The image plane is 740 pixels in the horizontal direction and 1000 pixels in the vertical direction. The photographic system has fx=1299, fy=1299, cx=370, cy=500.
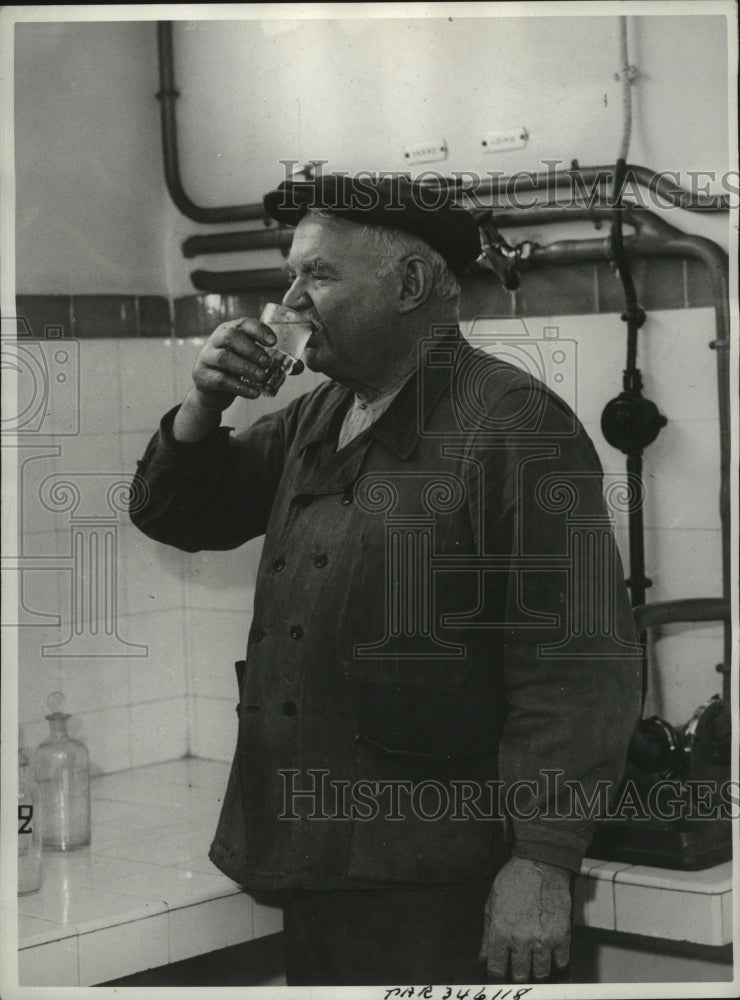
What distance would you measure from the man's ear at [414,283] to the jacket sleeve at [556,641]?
197 millimetres

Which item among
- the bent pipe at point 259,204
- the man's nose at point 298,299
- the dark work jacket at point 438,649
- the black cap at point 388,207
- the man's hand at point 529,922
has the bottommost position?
the man's hand at point 529,922

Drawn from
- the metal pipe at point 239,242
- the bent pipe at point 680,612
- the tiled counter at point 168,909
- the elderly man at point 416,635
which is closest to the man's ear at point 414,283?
the elderly man at point 416,635

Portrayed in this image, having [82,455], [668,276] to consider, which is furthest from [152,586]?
[668,276]

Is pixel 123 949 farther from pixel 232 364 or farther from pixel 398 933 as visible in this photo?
pixel 232 364

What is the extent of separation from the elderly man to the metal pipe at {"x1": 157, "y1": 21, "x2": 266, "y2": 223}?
0.45 m

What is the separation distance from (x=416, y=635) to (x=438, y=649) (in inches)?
1.4

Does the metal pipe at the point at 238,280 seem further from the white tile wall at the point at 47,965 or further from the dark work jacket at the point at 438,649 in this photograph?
the white tile wall at the point at 47,965

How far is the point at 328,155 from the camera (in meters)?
1.95

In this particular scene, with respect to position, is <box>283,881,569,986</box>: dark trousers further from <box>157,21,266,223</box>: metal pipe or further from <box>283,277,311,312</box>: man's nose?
<box>157,21,266,223</box>: metal pipe

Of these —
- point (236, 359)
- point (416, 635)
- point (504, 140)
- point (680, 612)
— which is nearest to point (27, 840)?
point (416, 635)

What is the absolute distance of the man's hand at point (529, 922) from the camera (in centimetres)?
155

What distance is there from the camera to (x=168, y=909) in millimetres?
1830

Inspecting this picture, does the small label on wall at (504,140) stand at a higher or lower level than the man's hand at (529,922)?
higher

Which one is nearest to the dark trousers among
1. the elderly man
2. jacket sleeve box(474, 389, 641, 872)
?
the elderly man
